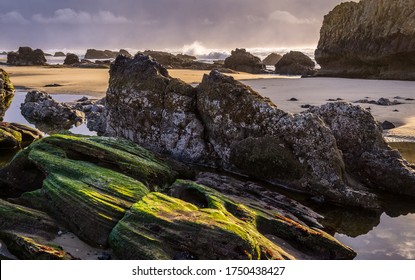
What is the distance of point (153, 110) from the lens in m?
13.0

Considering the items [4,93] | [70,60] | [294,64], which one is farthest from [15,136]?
[70,60]

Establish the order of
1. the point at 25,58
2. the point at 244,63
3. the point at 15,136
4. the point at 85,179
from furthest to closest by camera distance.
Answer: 1. the point at 25,58
2. the point at 244,63
3. the point at 15,136
4. the point at 85,179

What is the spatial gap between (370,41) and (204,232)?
4481cm

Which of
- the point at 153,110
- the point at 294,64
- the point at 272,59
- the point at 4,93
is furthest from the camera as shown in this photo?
the point at 272,59

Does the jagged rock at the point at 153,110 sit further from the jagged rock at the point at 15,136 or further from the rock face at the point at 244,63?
the rock face at the point at 244,63

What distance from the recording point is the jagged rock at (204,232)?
600 centimetres

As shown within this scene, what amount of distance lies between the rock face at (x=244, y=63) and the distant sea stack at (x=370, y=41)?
580 inches

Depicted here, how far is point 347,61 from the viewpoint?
49.6 metres

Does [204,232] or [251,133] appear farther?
[251,133]

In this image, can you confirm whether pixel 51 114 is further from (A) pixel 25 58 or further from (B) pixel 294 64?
(A) pixel 25 58

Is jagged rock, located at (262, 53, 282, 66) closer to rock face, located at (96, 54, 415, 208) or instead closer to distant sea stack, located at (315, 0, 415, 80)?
distant sea stack, located at (315, 0, 415, 80)

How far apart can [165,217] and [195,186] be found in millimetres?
1811
